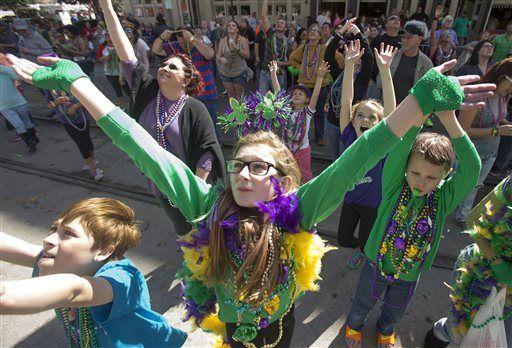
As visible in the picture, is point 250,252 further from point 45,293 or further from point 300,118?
point 300,118

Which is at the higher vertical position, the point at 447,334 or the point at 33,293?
the point at 33,293

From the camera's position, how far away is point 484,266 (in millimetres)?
1633

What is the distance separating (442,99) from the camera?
3.13 feet

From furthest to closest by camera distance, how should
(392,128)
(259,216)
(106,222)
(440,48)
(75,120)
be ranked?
1. (440,48)
2. (75,120)
3. (106,222)
4. (259,216)
5. (392,128)

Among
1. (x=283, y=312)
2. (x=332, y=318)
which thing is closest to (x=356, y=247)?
(x=332, y=318)

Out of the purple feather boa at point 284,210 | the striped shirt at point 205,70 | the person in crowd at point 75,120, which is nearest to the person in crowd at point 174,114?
the purple feather boa at point 284,210

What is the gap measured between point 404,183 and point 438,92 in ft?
2.91

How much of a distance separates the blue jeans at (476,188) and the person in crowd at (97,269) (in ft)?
10.7

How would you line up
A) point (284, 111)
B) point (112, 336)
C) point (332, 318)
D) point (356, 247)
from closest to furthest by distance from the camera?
point (112, 336) → point (332, 318) → point (284, 111) → point (356, 247)

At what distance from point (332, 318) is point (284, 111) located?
173 cm

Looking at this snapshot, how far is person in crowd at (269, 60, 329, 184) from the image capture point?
2.95 m

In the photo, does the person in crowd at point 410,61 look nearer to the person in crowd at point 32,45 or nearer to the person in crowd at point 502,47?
the person in crowd at point 502,47

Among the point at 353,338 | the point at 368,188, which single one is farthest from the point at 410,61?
the point at 353,338

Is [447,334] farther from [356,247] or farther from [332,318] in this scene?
[356,247]
